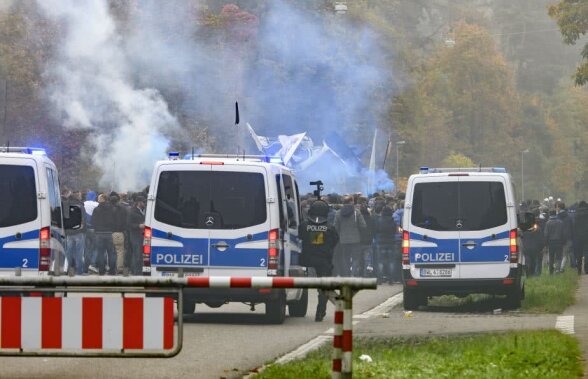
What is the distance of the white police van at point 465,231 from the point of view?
23.6 meters

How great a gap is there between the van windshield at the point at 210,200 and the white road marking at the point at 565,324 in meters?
3.66

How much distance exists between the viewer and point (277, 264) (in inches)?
805

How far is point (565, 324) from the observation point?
1977cm

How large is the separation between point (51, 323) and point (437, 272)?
1234 centimetres

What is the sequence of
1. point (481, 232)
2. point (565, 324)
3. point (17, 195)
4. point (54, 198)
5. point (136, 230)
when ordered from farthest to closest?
point (136, 230), point (481, 232), point (565, 324), point (54, 198), point (17, 195)

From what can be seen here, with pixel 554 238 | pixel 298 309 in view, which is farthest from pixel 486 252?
pixel 554 238

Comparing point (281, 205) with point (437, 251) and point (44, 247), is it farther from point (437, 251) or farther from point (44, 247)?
point (437, 251)

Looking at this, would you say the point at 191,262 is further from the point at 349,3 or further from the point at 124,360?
the point at 349,3

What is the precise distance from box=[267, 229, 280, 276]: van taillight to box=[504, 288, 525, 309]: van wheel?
4.70 meters

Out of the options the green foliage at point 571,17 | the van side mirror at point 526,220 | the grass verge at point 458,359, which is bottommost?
the grass verge at point 458,359

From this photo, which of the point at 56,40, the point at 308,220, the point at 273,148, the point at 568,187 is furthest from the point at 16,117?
the point at 568,187

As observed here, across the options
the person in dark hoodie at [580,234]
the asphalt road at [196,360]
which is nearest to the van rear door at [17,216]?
the asphalt road at [196,360]

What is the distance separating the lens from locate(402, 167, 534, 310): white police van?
930 inches

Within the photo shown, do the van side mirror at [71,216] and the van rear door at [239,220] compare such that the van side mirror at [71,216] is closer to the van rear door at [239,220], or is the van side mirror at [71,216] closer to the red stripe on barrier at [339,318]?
the van rear door at [239,220]
